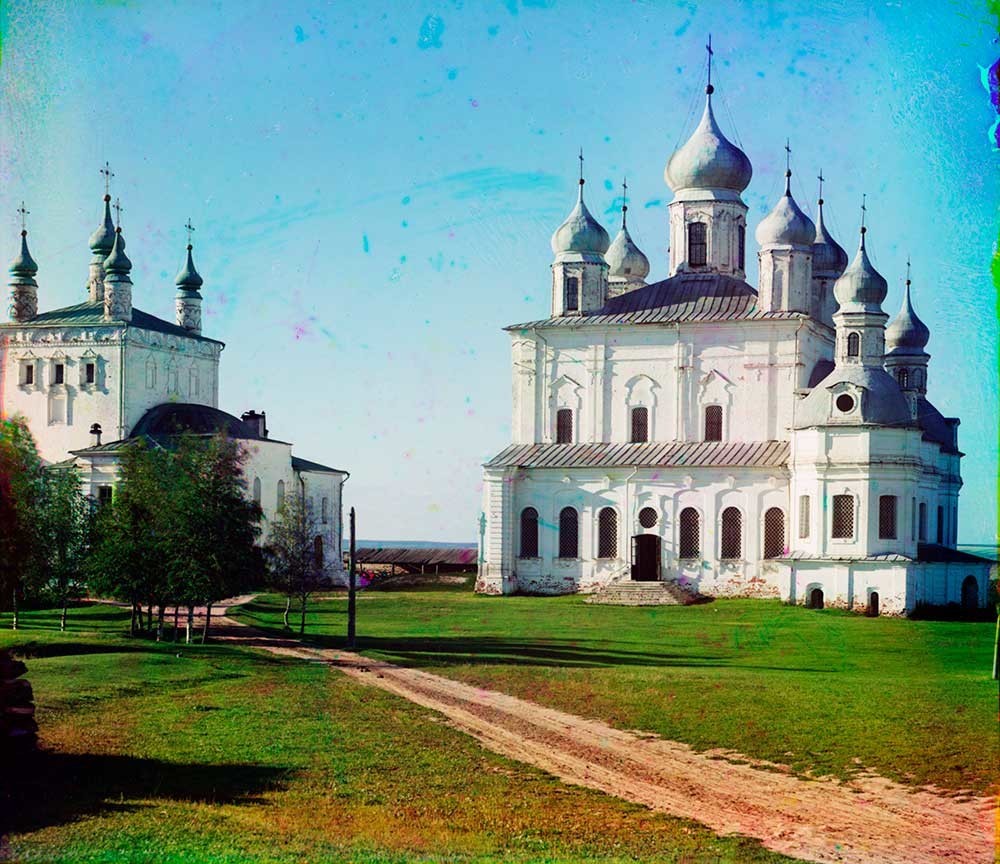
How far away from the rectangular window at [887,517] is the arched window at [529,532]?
12177 mm

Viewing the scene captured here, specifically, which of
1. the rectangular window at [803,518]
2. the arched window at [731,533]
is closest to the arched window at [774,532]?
the arched window at [731,533]

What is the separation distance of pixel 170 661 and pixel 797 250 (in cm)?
2840

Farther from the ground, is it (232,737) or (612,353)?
(612,353)

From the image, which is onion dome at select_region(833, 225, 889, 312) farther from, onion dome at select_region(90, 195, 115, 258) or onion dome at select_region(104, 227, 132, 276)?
onion dome at select_region(90, 195, 115, 258)

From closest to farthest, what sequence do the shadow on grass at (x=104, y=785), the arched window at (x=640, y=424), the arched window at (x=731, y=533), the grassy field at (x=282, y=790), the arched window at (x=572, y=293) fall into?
1. the grassy field at (x=282, y=790)
2. the shadow on grass at (x=104, y=785)
3. the arched window at (x=731, y=533)
4. the arched window at (x=640, y=424)
5. the arched window at (x=572, y=293)

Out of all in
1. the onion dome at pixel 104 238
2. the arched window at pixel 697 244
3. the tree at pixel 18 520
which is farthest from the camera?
the onion dome at pixel 104 238

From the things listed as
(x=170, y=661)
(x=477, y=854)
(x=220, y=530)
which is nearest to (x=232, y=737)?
(x=477, y=854)

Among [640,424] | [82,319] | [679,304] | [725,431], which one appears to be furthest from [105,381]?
[725,431]

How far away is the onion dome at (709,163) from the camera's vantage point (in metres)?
51.0

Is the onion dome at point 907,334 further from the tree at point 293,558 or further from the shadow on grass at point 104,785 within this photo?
the shadow on grass at point 104,785

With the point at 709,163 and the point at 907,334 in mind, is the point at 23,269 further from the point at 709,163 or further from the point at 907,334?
the point at 907,334

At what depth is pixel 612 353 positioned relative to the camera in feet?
164

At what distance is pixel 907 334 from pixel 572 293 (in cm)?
1355

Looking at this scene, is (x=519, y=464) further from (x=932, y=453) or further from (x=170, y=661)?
(x=170, y=661)
